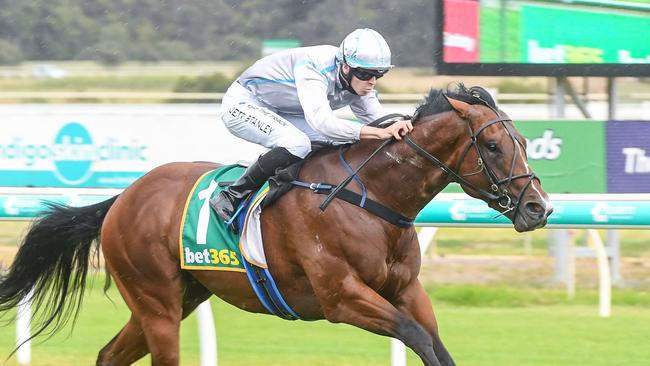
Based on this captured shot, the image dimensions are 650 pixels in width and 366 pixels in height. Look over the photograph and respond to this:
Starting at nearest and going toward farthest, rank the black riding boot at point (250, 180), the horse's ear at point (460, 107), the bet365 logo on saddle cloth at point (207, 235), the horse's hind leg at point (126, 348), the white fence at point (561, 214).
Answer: the horse's ear at point (460, 107)
the black riding boot at point (250, 180)
the bet365 logo on saddle cloth at point (207, 235)
the horse's hind leg at point (126, 348)
the white fence at point (561, 214)

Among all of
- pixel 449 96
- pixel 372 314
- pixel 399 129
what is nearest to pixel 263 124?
pixel 399 129

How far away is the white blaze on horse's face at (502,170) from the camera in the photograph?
13.9 feet

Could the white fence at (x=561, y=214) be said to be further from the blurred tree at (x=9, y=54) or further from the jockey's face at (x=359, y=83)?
the blurred tree at (x=9, y=54)

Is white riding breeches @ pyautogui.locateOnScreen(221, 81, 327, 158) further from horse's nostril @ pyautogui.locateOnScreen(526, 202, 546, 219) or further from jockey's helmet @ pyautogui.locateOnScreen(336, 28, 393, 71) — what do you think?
horse's nostril @ pyautogui.locateOnScreen(526, 202, 546, 219)

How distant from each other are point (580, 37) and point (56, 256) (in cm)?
568

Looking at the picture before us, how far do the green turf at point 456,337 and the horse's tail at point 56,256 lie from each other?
2.53 feet

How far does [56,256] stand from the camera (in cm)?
556

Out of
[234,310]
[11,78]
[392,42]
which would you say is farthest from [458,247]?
[11,78]

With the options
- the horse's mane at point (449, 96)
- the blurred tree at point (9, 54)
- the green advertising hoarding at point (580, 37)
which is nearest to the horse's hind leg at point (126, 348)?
the horse's mane at point (449, 96)

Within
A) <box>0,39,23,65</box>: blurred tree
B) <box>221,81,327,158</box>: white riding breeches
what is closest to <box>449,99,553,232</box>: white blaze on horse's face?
<box>221,81,327,158</box>: white riding breeches

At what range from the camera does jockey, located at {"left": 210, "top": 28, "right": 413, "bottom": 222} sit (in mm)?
4586

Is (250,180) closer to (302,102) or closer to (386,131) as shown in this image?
(302,102)

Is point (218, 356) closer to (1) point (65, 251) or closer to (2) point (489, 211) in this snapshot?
(1) point (65, 251)

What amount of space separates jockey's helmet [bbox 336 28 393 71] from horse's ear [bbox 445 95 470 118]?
1.02 feet
